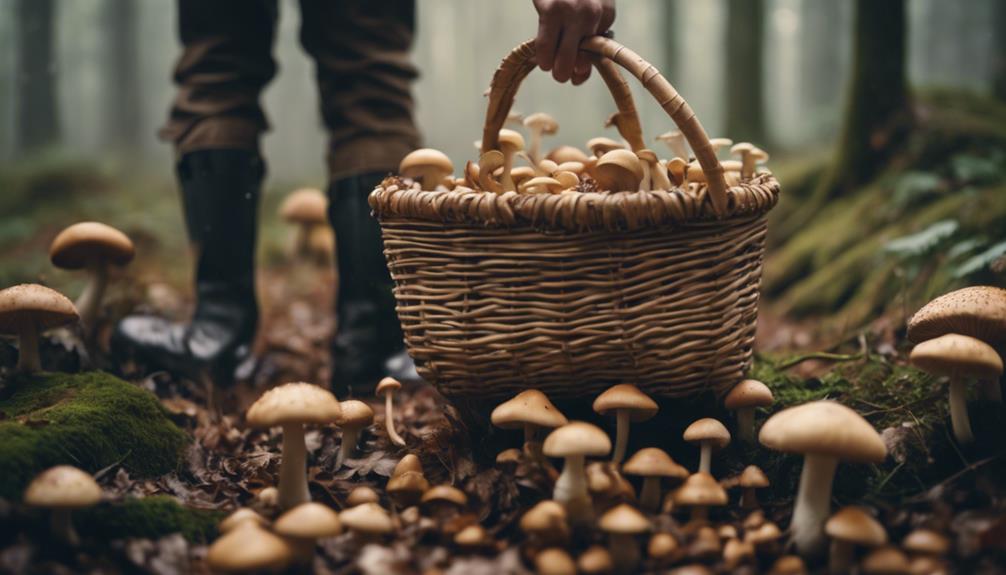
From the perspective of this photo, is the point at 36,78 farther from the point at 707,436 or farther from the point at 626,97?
the point at 707,436

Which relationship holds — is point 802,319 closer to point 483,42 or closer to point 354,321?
point 354,321

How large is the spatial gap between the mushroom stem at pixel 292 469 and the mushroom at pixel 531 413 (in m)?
0.59

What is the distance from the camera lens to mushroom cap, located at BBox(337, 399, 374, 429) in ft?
8.15

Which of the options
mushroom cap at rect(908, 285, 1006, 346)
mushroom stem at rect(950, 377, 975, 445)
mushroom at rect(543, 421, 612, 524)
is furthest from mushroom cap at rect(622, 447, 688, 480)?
mushroom cap at rect(908, 285, 1006, 346)

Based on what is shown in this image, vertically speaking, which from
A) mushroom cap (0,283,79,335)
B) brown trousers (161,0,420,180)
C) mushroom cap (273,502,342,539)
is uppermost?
brown trousers (161,0,420,180)

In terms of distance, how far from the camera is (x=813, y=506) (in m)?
1.97

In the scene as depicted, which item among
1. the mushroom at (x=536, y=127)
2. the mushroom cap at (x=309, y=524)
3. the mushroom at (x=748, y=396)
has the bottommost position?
the mushroom cap at (x=309, y=524)

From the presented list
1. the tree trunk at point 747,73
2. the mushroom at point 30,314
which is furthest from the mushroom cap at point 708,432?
the tree trunk at point 747,73

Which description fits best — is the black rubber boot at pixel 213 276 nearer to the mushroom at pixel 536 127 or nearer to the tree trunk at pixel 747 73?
the mushroom at pixel 536 127

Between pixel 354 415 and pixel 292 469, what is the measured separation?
336mm

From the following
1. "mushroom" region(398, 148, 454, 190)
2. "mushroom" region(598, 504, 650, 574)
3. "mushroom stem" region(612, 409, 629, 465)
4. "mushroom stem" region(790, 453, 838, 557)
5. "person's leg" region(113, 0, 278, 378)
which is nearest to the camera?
"mushroom" region(598, 504, 650, 574)

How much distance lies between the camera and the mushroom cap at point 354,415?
2.48 m

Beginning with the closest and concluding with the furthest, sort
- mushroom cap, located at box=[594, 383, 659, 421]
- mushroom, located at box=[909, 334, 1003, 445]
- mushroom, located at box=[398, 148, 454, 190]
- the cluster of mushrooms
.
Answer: mushroom, located at box=[909, 334, 1003, 445] → mushroom cap, located at box=[594, 383, 659, 421] → the cluster of mushrooms → mushroom, located at box=[398, 148, 454, 190]

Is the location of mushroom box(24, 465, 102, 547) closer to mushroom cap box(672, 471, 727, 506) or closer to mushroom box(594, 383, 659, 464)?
mushroom box(594, 383, 659, 464)
